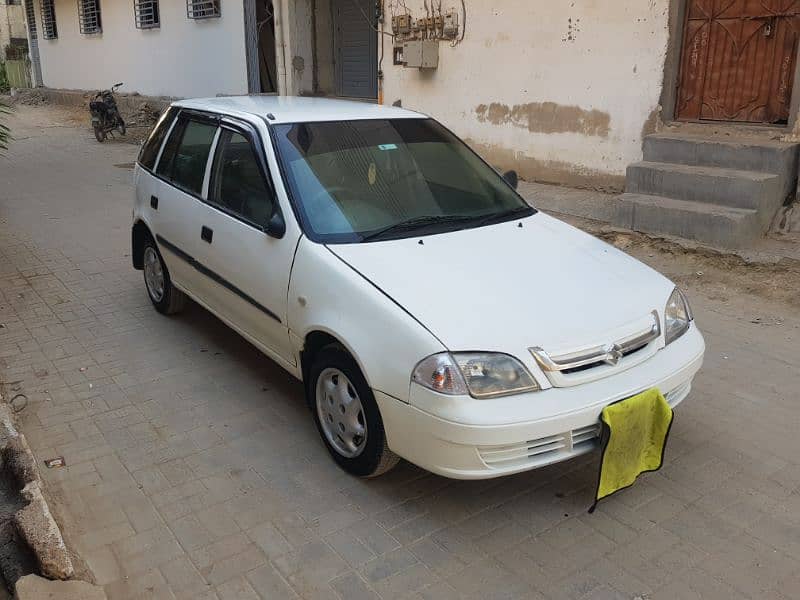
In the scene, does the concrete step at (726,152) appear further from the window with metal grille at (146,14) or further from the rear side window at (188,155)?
the window with metal grille at (146,14)

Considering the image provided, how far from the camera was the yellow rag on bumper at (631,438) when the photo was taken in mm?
2951

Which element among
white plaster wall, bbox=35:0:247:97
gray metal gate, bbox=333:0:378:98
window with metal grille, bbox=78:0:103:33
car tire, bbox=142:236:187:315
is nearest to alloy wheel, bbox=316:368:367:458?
car tire, bbox=142:236:187:315

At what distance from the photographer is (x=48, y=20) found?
78.9ft

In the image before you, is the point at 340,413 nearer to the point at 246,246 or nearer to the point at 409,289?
the point at 409,289

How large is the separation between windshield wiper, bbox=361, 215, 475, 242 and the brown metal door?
176 inches

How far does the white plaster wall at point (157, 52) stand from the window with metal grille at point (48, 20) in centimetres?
30

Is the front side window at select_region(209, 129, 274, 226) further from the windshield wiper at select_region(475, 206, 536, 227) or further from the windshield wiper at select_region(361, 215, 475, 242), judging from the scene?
the windshield wiper at select_region(475, 206, 536, 227)

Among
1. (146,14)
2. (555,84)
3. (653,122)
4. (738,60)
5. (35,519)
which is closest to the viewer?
(35,519)

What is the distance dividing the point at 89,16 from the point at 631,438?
22.1m

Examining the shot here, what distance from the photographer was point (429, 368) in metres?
2.83

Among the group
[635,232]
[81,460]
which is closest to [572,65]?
[635,232]

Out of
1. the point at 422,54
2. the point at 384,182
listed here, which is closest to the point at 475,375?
the point at 384,182

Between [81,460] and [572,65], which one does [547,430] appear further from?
[572,65]

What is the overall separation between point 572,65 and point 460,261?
5.48m
